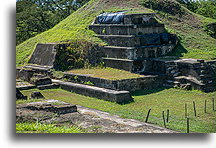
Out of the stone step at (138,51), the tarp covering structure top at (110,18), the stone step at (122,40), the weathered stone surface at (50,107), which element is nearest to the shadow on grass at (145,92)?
the stone step at (138,51)

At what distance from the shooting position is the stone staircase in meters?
18.4

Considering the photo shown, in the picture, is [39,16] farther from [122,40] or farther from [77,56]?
[122,40]

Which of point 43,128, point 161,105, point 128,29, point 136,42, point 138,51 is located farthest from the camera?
point 128,29

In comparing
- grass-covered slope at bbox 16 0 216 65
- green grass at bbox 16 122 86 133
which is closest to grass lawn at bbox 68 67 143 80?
grass-covered slope at bbox 16 0 216 65

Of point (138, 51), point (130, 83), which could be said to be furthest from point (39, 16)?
point (130, 83)

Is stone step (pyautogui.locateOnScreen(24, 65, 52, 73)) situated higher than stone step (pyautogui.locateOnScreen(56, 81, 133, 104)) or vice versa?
stone step (pyautogui.locateOnScreen(24, 65, 52, 73))

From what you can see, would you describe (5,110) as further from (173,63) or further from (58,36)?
(58,36)

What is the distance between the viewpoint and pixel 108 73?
1812 centimetres

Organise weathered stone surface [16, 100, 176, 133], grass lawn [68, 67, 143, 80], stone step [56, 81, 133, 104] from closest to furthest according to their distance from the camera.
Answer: weathered stone surface [16, 100, 176, 133]
stone step [56, 81, 133, 104]
grass lawn [68, 67, 143, 80]

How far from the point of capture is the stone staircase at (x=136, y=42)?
725 inches

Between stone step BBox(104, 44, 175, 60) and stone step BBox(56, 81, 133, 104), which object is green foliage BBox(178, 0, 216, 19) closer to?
stone step BBox(104, 44, 175, 60)

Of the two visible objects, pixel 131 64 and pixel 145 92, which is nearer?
pixel 145 92

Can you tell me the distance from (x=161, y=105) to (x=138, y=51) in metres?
4.89

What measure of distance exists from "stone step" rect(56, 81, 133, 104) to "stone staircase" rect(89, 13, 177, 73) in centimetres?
289
